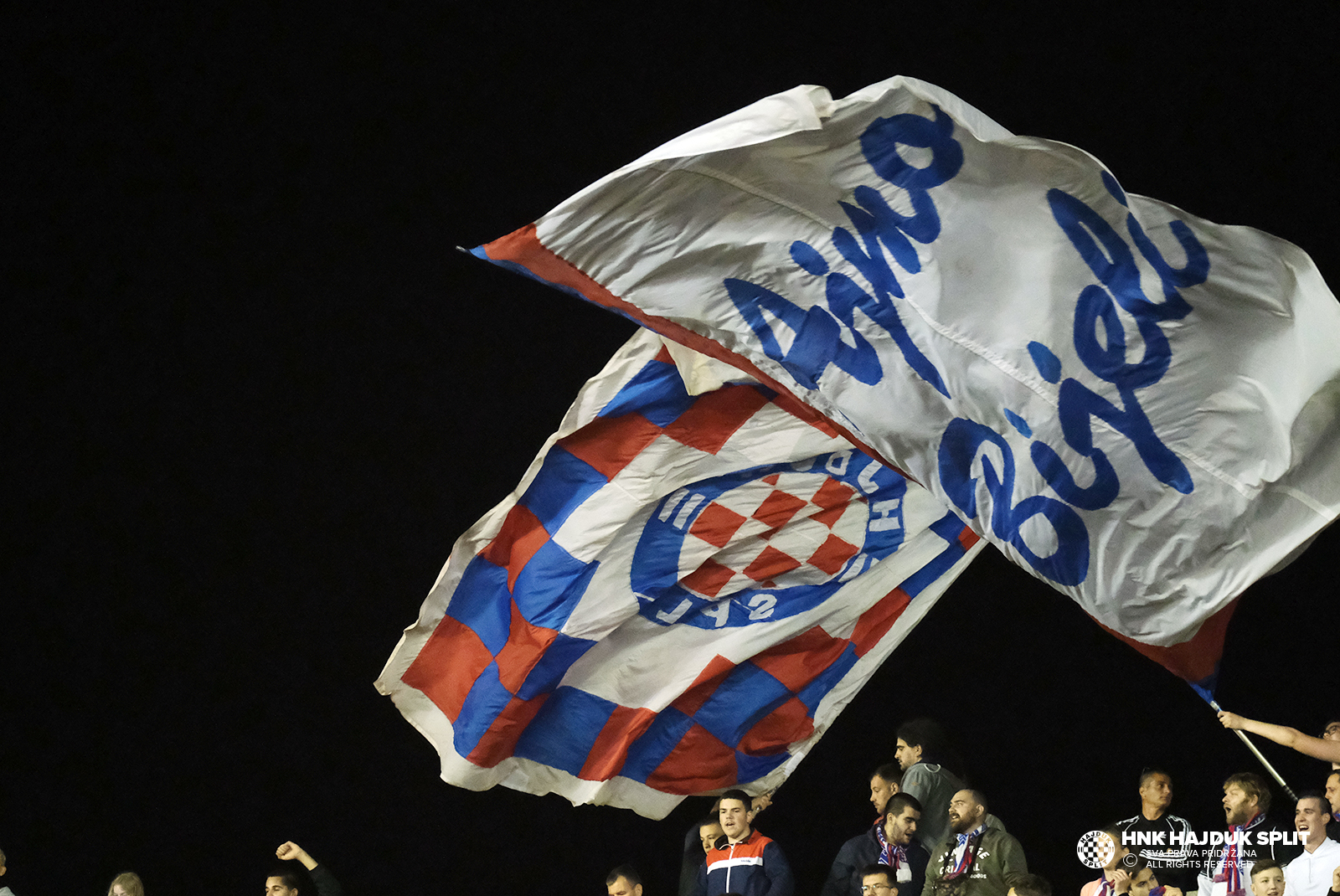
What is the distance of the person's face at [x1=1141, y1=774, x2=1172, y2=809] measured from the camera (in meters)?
4.27

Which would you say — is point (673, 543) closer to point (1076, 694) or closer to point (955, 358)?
point (955, 358)

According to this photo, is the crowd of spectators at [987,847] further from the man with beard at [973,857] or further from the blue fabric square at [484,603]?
the blue fabric square at [484,603]

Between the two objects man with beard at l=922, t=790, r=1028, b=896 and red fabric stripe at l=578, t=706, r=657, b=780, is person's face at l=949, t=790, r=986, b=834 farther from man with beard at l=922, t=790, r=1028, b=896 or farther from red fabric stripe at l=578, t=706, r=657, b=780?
red fabric stripe at l=578, t=706, r=657, b=780

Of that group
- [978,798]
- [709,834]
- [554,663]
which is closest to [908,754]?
[978,798]

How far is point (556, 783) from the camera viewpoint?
4566 millimetres

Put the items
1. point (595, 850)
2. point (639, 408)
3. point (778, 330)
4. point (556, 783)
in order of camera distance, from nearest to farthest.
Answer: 1. point (778, 330)
2. point (639, 408)
3. point (556, 783)
4. point (595, 850)

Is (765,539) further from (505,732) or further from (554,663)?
(505,732)

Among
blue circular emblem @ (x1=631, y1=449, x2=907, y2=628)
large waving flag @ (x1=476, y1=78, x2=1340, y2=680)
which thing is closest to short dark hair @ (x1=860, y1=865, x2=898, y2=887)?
blue circular emblem @ (x1=631, y1=449, x2=907, y2=628)

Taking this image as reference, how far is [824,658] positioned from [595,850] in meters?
2.48

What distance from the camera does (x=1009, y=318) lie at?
118 inches

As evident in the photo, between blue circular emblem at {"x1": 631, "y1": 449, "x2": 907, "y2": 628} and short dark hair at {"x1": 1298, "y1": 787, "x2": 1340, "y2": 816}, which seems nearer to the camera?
short dark hair at {"x1": 1298, "y1": 787, "x2": 1340, "y2": 816}

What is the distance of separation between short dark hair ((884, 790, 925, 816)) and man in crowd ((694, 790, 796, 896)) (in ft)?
1.27

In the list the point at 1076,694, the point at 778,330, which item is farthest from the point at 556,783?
the point at 1076,694

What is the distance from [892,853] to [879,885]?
13.8 inches
